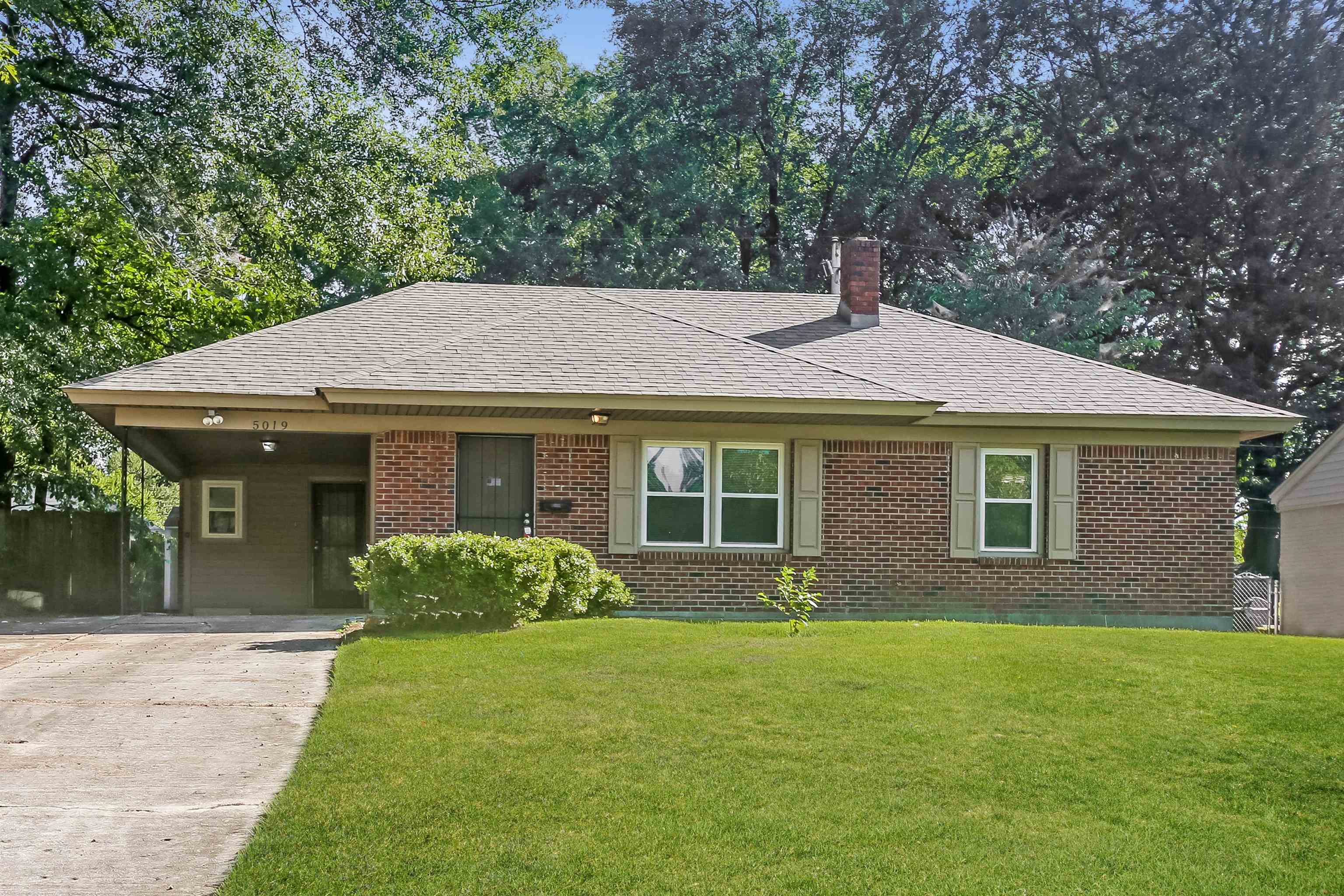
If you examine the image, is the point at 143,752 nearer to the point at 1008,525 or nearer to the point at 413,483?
the point at 413,483

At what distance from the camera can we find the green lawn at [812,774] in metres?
5.52

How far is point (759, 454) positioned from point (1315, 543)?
1231 centimetres

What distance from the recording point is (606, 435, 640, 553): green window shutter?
590 inches

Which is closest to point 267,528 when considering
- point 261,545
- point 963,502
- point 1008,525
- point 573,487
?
point 261,545

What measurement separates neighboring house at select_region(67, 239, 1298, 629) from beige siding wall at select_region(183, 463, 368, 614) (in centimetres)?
157

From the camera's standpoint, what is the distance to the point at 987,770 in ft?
23.0

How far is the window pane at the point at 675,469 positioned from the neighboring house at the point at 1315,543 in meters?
12.2

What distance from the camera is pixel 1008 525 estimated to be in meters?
15.8

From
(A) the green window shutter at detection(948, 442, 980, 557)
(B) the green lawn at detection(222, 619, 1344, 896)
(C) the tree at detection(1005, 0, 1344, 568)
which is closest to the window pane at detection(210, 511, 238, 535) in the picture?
(B) the green lawn at detection(222, 619, 1344, 896)

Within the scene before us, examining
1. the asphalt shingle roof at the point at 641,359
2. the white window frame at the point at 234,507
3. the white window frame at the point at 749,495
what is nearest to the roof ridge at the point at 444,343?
the asphalt shingle roof at the point at 641,359

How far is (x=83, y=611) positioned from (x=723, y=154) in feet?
67.1

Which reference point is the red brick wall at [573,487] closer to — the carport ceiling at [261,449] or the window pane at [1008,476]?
the carport ceiling at [261,449]

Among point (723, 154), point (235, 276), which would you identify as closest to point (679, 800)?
point (235, 276)

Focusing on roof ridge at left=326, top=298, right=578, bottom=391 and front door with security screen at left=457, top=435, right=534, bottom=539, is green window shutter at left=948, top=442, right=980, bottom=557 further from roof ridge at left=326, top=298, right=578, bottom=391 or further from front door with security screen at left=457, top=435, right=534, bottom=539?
roof ridge at left=326, top=298, right=578, bottom=391
